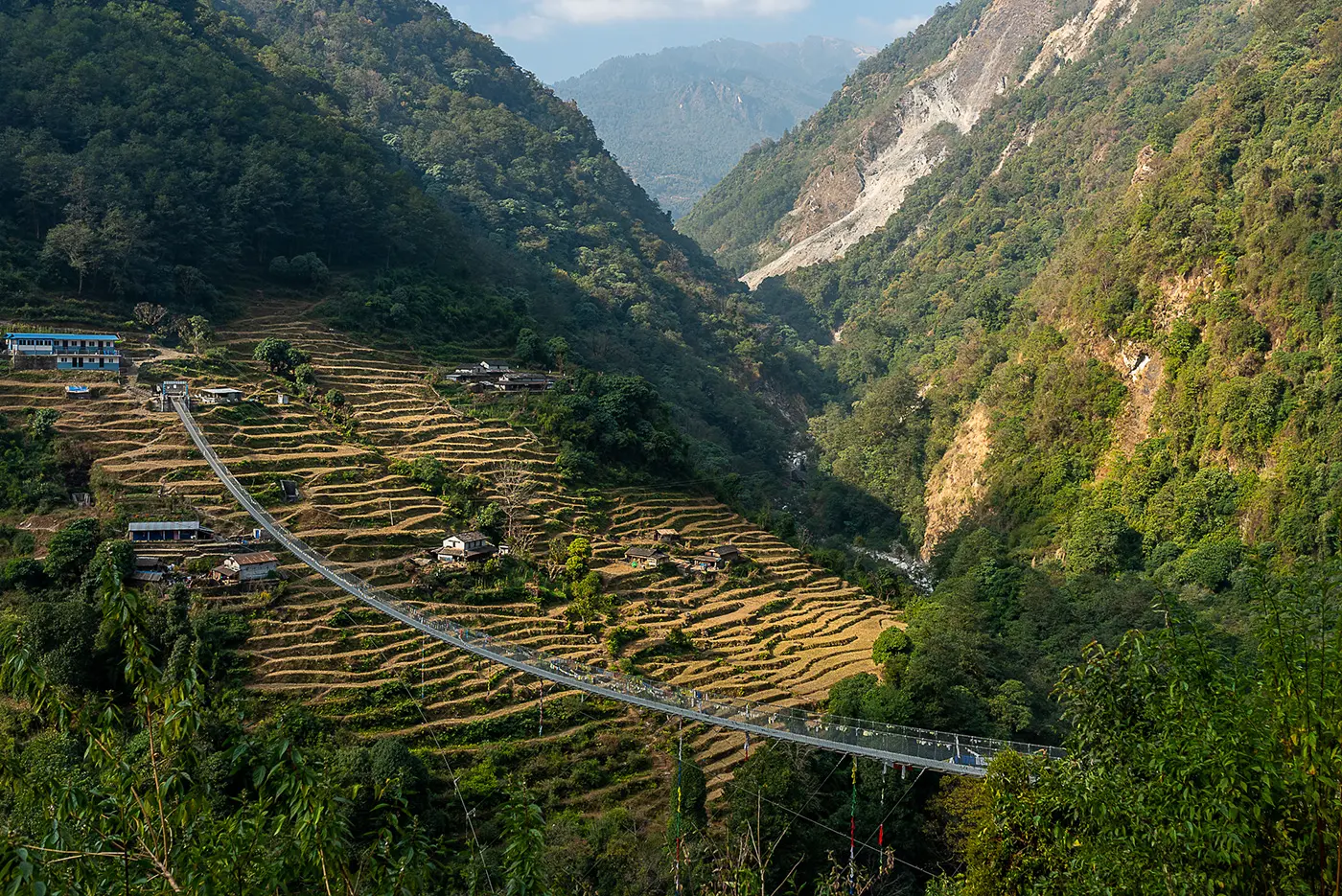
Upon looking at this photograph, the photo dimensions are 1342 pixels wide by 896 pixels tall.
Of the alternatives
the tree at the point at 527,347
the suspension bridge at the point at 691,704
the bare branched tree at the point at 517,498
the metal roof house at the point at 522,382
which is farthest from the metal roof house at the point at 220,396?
the tree at the point at 527,347

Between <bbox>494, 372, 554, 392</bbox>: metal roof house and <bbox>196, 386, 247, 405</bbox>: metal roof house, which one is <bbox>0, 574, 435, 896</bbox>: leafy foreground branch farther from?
<bbox>494, 372, 554, 392</bbox>: metal roof house

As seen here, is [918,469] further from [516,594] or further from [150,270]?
[150,270]

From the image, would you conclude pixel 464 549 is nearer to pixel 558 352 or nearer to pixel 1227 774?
pixel 558 352

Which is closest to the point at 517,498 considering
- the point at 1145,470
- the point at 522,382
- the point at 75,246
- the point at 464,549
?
the point at 464,549

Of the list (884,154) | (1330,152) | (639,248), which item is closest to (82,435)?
(1330,152)

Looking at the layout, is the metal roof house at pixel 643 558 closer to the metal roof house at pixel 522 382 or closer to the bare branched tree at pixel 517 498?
the bare branched tree at pixel 517 498
